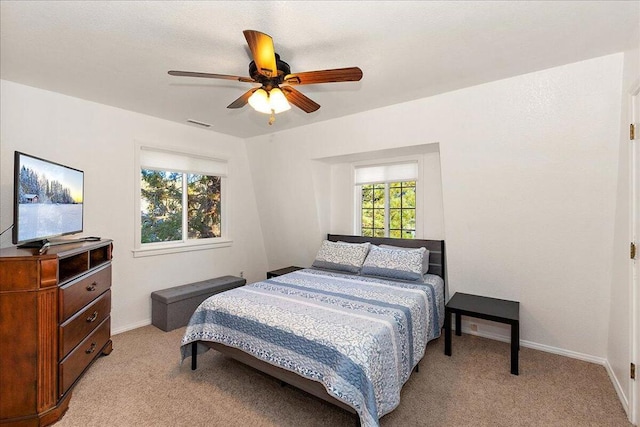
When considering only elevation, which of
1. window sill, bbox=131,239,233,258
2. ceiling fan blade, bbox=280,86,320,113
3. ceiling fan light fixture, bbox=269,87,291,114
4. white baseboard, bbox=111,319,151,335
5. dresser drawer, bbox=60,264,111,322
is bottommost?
white baseboard, bbox=111,319,151,335

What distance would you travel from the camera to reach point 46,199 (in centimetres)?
224

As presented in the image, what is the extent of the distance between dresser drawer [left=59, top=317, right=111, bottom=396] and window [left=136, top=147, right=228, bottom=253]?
3.70ft

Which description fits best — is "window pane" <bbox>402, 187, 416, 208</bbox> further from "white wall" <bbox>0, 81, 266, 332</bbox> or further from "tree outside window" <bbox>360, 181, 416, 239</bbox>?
"white wall" <bbox>0, 81, 266, 332</bbox>

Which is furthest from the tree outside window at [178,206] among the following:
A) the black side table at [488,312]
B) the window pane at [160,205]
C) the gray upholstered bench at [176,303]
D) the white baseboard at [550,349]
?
the white baseboard at [550,349]

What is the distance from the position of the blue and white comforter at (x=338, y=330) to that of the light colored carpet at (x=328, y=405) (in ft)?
0.80

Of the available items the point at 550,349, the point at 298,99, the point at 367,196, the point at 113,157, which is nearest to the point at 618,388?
the point at 550,349

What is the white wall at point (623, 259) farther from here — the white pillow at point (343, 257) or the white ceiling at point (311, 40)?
the white pillow at point (343, 257)

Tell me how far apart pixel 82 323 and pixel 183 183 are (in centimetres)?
225

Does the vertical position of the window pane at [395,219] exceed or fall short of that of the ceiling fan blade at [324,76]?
it falls short

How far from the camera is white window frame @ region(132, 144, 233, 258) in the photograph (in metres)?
3.57

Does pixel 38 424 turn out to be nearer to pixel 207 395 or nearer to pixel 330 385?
pixel 207 395

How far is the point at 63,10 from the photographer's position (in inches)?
67.9

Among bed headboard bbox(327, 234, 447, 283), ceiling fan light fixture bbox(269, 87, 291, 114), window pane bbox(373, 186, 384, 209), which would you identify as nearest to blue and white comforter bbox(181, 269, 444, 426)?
bed headboard bbox(327, 234, 447, 283)

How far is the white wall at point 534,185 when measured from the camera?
2.40 meters
